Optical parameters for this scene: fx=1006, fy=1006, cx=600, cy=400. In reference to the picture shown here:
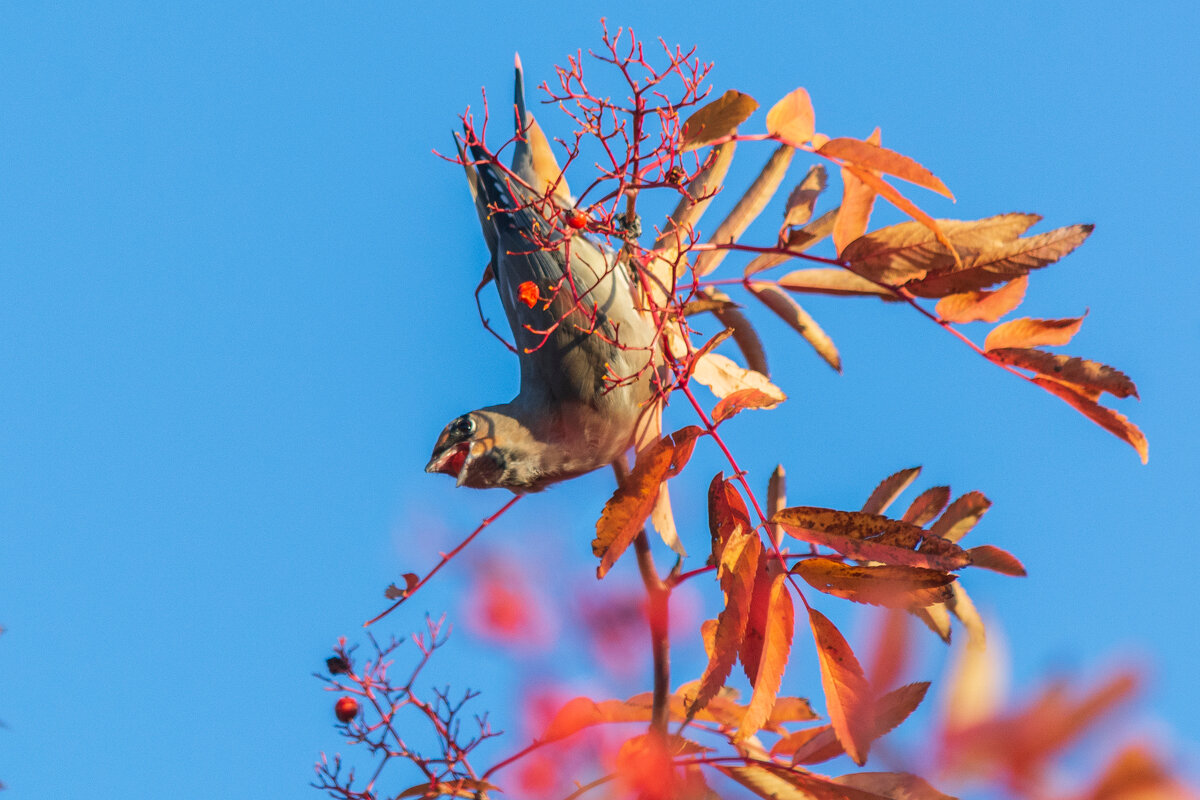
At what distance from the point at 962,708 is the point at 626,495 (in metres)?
0.69

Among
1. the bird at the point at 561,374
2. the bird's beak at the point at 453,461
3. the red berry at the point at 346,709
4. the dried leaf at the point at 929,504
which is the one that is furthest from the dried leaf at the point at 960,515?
the red berry at the point at 346,709

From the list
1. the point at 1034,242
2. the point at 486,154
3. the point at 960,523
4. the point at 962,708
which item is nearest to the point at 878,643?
the point at 962,708

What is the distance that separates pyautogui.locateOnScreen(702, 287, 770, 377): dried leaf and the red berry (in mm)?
971

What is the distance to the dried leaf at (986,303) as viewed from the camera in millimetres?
1532

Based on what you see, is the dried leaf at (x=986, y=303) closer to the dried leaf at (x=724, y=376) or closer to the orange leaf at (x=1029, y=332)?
the orange leaf at (x=1029, y=332)

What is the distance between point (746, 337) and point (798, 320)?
0.34 feet

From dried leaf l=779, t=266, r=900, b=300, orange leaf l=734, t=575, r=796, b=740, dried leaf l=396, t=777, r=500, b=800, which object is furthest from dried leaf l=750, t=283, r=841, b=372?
dried leaf l=396, t=777, r=500, b=800

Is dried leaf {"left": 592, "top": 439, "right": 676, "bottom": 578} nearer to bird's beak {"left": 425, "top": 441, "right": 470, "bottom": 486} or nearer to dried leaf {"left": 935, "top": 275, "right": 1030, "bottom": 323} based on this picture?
bird's beak {"left": 425, "top": 441, "right": 470, "bottom": 486}

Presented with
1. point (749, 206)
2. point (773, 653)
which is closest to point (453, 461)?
point (773, 653)

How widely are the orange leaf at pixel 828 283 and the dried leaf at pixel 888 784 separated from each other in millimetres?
729

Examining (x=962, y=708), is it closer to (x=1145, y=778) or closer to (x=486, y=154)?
(x=1145, y=778)

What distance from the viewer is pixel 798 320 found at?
1776 mm

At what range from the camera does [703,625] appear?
4.69 ft

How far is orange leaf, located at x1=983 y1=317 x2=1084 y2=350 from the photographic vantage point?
152cm
